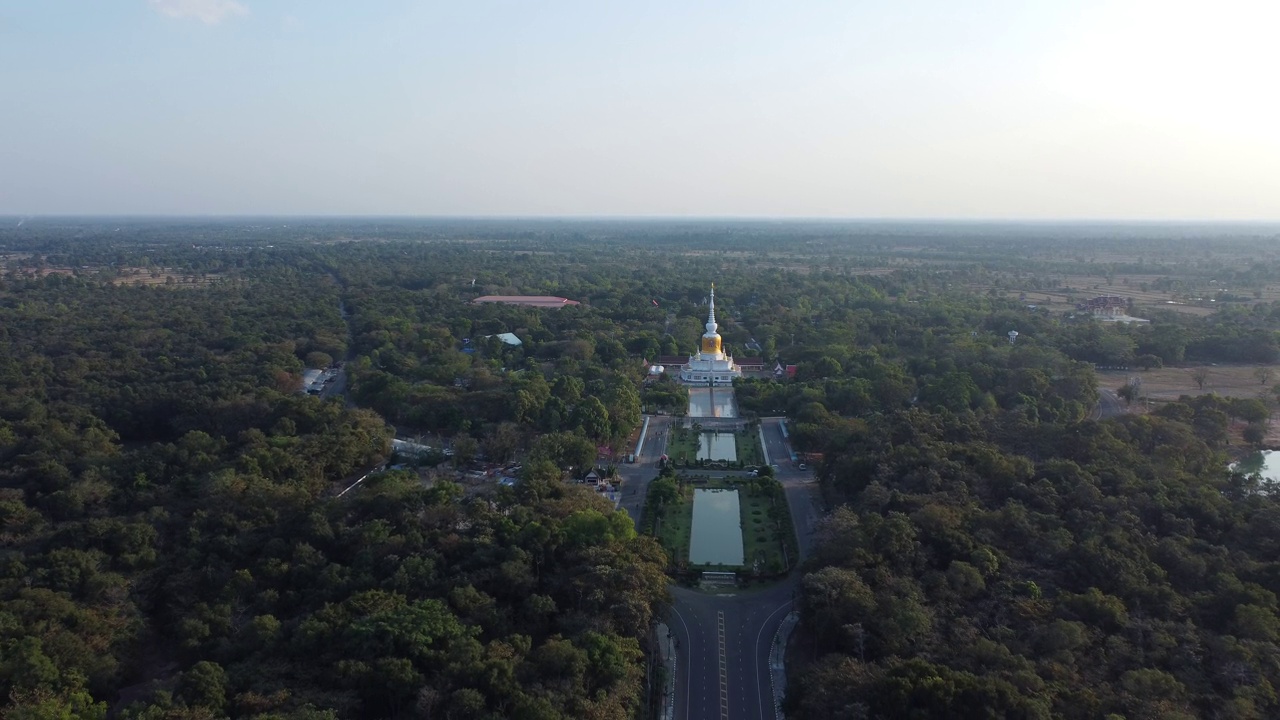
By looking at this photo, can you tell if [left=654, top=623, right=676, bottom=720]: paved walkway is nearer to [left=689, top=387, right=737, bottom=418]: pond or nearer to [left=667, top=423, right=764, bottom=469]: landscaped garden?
[left=667, top=423, right=764, bottom=469]: landscaped garden

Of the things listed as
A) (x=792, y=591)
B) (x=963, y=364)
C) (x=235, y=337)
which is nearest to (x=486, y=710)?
(x=792, y=591)

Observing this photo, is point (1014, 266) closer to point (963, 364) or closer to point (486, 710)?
point (963, 364)

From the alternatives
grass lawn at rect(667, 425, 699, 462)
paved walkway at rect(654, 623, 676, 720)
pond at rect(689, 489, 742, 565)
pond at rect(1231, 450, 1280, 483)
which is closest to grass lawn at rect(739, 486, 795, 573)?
pond at rect(689, 489, 742, 565)

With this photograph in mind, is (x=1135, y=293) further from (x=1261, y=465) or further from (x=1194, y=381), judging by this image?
(x=1261, y=465)

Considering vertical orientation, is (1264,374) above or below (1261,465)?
above

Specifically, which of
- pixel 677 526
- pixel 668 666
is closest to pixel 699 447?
pixel 677 526

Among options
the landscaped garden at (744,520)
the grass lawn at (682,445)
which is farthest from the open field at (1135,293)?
the landscaped garden at (744,520)
